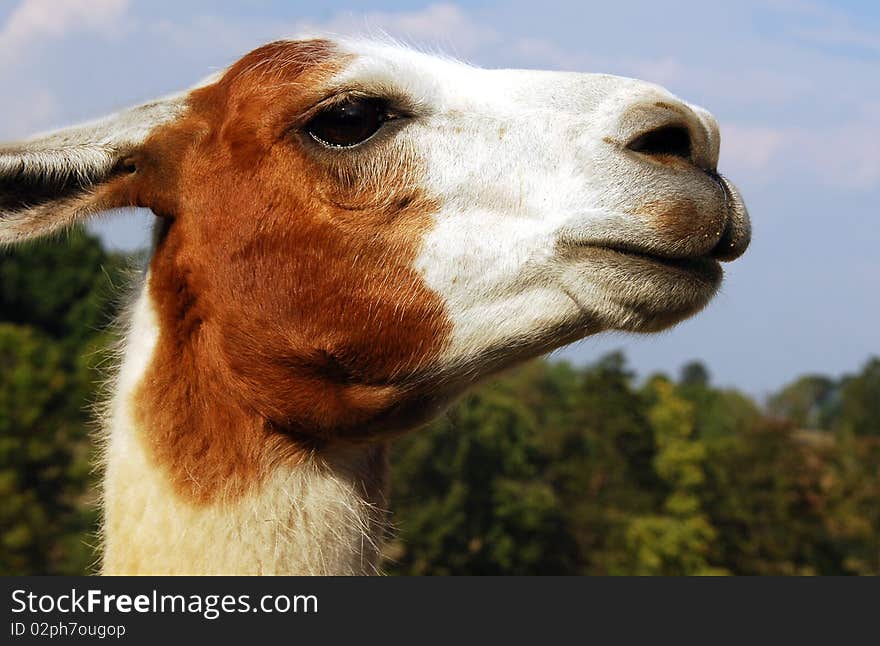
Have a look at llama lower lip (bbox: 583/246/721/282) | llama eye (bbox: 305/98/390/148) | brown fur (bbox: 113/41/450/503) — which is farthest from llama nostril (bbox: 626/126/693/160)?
llama eye (bbox: 305/98/390/148)

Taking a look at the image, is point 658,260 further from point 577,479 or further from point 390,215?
point 577,479

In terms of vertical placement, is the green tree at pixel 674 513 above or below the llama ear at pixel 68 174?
above

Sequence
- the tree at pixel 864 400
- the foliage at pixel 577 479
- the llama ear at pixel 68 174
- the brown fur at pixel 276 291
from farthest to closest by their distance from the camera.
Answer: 1. the tree at pixel 864 400
2. the foliage at pixel 577 479
3. the llama ear at pixel 68 174
4. the brown fur at pixel 276 291

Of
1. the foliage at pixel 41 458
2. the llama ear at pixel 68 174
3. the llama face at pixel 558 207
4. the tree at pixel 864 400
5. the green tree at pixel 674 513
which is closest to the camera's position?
the llama face at pixel 558 207

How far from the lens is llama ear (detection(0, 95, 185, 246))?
13.4ft

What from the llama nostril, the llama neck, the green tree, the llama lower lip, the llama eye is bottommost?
the llama neck

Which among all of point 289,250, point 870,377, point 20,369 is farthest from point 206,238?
point 870,377

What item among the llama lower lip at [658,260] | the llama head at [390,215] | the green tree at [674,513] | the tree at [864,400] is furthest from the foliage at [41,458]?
the tree at [864,400]

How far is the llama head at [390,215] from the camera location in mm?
3717

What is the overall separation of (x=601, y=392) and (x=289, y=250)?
64.3 m

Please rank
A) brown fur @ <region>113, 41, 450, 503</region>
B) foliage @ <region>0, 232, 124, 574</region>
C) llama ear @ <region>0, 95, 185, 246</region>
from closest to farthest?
A: brown fur @ <region>113, 41, 450, 503</region>
llama ear @ <region>0, 95, 185, 246</region>
foliage @ <region>0, 232, 124, 574</region>

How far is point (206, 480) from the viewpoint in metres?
4.06

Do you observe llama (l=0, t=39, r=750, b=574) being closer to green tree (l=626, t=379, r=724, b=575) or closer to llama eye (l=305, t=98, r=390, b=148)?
llama eye (l=305, t=98, r=390, b=148)

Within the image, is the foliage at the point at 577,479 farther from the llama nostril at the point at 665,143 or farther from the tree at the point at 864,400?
the llama nostril at the point at 665,143
